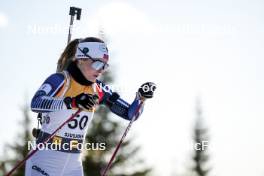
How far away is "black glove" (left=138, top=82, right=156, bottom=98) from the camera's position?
6516 mm

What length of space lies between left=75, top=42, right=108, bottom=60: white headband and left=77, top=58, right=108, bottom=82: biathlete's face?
0.18 ft

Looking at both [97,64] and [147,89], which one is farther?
[147,89]

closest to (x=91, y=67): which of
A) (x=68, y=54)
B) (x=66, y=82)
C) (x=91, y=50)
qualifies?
(x=91, y=50)

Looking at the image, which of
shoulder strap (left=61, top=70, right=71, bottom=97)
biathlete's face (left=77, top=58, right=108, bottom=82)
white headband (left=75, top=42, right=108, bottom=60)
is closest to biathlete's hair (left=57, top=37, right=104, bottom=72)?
white headband (left=75, top=42, right=108, bottom=60)

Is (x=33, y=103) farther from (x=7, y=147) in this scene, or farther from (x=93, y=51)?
(x=7, y=147)

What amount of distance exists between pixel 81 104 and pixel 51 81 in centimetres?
47

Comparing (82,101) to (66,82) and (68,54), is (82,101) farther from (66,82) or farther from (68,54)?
(68,54)

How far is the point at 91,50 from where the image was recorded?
591cm

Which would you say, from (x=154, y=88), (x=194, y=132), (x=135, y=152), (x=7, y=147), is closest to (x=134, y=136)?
(x=135, y=152)

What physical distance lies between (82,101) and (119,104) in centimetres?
141

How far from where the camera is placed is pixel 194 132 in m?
40.3

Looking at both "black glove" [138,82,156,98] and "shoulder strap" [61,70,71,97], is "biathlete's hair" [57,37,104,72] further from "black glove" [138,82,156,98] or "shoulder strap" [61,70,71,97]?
"black glove" [138,82,156,98]

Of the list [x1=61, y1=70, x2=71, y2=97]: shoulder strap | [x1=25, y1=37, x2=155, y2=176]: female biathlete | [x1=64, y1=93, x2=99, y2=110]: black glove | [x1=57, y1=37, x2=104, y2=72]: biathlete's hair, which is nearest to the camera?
[x1=64, y1=93, x2=99, y2=110]: black glove

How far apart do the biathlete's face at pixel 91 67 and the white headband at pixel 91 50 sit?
0.06 metres
